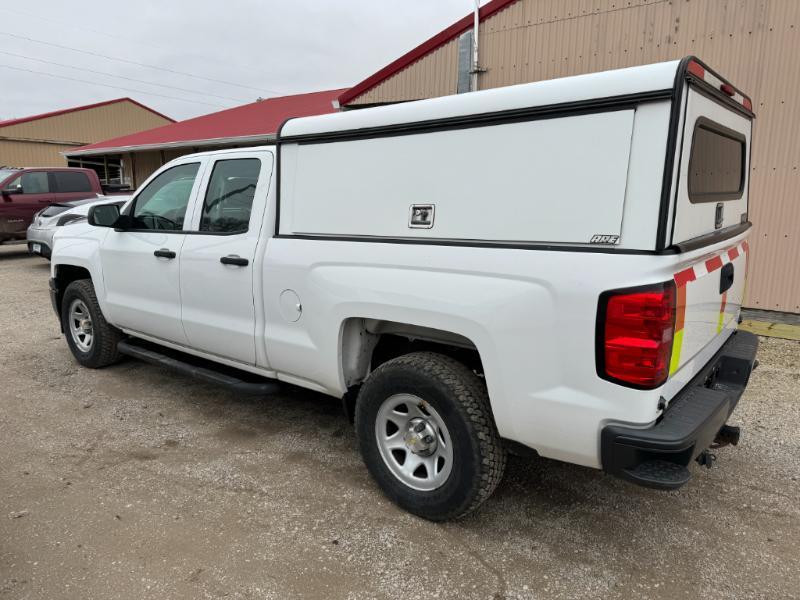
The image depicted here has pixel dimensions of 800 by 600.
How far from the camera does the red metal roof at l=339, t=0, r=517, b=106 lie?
824 cm

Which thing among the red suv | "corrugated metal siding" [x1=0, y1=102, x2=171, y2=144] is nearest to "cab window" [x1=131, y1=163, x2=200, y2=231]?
the red suv

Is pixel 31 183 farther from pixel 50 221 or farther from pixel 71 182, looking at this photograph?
pixel 50 221

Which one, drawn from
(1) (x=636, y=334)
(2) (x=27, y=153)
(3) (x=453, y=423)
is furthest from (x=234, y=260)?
(2) (x=27, y=153)

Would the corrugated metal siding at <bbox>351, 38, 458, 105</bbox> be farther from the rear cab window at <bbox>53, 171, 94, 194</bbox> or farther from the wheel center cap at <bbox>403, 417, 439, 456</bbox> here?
the rear cab window at <bbox>53, 171, 94, 194</bbox>

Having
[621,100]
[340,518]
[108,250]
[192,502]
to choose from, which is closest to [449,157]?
[621,100]

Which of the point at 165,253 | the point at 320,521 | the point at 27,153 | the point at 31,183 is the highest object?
the point at 27,153

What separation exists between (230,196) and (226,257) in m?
0.45

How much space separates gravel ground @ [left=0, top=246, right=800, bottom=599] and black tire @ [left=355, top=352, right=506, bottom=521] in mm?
156

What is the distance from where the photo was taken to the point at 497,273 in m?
2.57

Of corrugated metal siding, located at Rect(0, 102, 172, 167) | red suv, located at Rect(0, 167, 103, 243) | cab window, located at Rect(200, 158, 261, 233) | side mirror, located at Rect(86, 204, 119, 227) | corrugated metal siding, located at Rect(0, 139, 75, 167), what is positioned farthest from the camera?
corrugated metal siding, located at Rect(0, 102, 172, 167)

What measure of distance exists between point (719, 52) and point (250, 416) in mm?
6542

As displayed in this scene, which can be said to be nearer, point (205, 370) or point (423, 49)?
point (205, 370)

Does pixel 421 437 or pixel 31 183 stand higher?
pixel 31 183

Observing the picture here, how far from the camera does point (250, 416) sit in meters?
4.43
